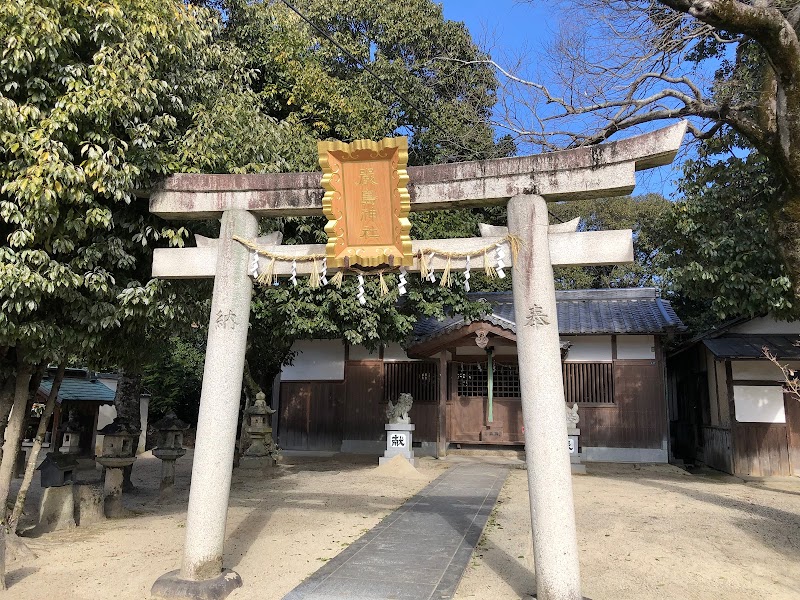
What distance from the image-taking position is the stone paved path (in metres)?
5.26

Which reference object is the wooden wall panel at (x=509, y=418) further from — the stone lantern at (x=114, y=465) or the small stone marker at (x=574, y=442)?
the stone lantern at (x=114, y=465)

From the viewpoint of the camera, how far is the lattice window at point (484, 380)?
55.1ft

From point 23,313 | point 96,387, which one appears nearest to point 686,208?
point 23,313

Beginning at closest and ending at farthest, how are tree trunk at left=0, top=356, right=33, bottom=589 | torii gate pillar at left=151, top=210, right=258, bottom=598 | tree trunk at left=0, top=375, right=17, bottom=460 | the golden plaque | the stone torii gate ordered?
the stone torii gate, torii gate pillar at left=151, top=210, right=258, bottom=598, the golden plaque, tree trunk at left=0, top=356, right=33, bottom=589, tree trunk at left=0, top=375, right=17, bottom=460

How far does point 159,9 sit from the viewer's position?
6.34 metres

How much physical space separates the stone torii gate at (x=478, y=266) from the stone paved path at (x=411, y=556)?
940 millimetres

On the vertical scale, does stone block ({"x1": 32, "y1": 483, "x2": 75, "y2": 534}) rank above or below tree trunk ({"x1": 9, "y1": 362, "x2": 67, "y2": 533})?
below

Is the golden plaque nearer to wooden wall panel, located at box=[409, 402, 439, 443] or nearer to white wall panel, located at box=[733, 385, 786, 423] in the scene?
white wall panel, located at box=[733, 385, 786, 423]

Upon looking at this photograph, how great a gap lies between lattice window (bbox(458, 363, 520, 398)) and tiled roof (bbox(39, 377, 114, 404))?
9912 mm

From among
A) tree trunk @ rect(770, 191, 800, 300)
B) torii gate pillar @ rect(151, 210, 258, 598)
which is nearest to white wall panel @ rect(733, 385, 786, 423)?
tree trunk @ rect(770, 191, 800, 300)

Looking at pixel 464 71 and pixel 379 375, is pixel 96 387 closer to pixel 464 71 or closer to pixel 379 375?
pixel 379 375

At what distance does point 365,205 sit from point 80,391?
42.9 ft

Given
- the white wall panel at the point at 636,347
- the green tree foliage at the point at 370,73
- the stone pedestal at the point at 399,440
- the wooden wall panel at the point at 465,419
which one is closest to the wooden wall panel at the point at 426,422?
the wooden wall panel at the point at 465,419

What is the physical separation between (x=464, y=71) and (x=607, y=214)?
43.2 feet
